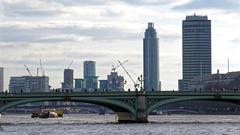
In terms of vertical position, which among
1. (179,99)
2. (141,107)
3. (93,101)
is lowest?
(141,107)

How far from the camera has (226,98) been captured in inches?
7525

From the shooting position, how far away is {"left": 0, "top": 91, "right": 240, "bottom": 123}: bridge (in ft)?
586

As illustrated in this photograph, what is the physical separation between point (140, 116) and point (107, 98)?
27.1 ft

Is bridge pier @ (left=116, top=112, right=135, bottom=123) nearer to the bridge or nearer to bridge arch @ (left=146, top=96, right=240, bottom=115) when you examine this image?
the bridge

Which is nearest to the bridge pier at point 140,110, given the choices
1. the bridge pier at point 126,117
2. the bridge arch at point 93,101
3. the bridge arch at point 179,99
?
the bridge pier at point 126,117

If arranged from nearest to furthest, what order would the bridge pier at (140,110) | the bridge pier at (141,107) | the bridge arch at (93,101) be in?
the bridge arch at (93,101) → the bridge pier at (140,110) → the bridge pier at (141,107)

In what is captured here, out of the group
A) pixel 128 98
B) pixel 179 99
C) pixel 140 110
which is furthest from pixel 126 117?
pixel 179 99

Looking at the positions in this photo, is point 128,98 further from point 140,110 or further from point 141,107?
point 140,110

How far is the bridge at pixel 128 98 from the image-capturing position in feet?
586

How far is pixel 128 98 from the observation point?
187m

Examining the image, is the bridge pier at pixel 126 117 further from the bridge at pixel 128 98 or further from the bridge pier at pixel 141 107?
the bridge pier at pixel 141 107

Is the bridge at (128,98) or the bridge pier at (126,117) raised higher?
the bridge at (128,98)

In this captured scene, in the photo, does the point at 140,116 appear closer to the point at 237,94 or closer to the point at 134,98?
the point at 134,98

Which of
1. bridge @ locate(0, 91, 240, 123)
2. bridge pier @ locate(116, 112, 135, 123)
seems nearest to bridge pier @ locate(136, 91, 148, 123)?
bridge @ locate(0, 91, 240, 123)
